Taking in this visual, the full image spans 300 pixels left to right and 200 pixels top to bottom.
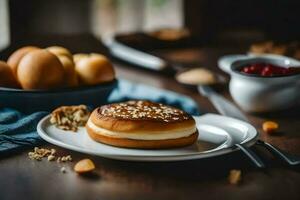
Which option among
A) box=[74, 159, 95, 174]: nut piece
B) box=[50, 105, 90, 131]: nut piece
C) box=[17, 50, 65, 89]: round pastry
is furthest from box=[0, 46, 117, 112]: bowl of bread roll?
box=[74, 159, 95, 174]: nut piece

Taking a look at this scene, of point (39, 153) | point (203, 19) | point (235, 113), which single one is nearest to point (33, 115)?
point (39, 153)

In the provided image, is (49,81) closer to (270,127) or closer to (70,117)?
(70,117)

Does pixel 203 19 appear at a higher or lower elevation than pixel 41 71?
lower

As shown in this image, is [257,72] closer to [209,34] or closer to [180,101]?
[180,101]

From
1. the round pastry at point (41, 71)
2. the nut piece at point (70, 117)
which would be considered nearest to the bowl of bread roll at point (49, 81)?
the round pastry at point (41, 71)

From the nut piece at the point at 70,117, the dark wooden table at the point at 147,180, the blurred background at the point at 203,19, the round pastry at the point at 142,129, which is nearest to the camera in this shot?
the dark wooden table at the point at 147,180

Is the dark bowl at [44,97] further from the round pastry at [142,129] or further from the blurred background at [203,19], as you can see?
the blurred background at [203,19]
